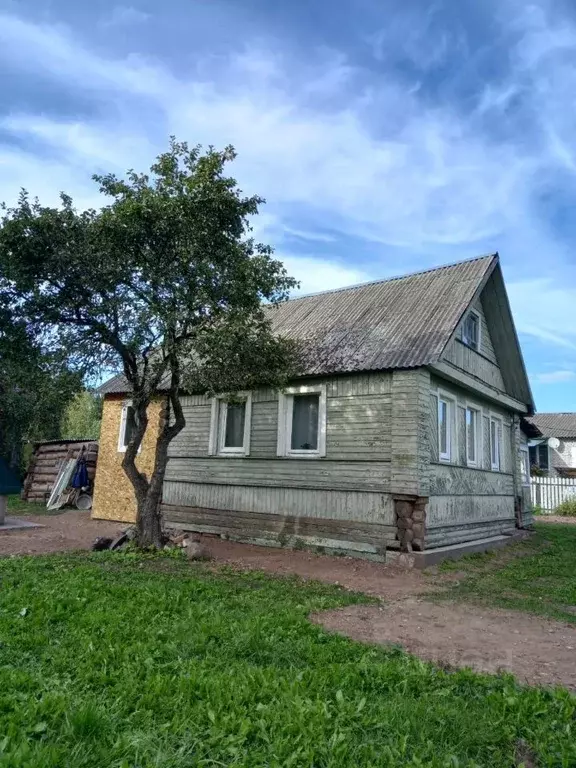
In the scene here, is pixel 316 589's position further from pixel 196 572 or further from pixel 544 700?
pixel 544 700

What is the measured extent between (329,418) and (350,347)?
1.67 m

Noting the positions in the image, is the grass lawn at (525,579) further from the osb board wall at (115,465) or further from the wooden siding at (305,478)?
the osb board wall at (115,465)

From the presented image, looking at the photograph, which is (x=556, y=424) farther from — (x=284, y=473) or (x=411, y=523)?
(x=411, y=523)

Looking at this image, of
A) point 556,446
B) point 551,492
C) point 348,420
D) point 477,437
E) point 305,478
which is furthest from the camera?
point 556,446

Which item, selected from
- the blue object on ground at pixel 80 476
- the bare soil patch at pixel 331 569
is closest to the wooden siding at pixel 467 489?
the bare soil patch at pixel 331 569

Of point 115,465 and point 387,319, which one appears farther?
point 115,465

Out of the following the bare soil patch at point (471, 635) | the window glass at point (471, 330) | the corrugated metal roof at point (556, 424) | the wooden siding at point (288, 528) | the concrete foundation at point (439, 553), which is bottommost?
the bare soil patch at point (471, 635)

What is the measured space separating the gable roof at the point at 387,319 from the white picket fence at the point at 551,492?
13.5 meters

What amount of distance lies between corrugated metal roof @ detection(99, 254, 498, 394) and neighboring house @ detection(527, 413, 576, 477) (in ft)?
74.9

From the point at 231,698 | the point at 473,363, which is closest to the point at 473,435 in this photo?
the point at 473,363

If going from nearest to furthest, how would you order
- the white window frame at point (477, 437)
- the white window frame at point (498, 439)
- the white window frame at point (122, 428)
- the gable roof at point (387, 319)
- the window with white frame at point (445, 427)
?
the gable roof at point (387, 319) → the window with white frame at point (445, 427) → the white window frame at point (477, 437) → the white window frame at point (498, 439) → the white window frame at point (122, 428)

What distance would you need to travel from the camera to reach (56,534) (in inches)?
496

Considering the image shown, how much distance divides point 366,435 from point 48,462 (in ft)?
52.3

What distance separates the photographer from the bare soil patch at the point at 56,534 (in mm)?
10297
